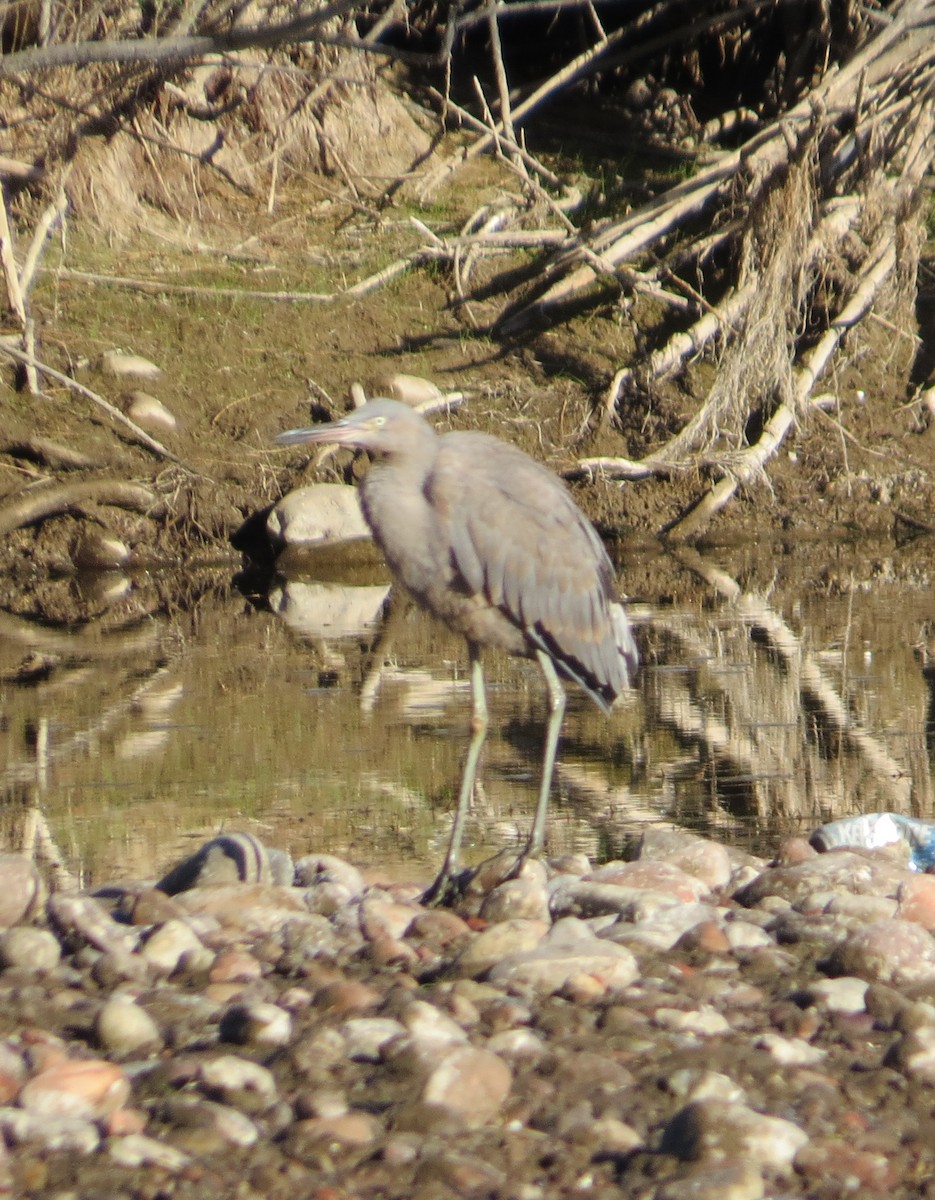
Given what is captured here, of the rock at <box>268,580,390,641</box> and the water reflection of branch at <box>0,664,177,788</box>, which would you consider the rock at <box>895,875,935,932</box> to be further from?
the rock at <box>268,580,390,641</box>

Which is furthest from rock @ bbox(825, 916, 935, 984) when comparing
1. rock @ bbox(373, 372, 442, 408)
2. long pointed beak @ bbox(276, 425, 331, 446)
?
rock @ bbox(373, 372, 442, 408)

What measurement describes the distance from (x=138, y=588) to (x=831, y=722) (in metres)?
4.92

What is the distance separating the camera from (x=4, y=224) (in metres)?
10.8

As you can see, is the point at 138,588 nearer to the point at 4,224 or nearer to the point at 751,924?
the point at 4,224

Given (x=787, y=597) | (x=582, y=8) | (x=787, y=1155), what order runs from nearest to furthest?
(x=787, y=1155), (x=787, y=597), (x=582, y=8)

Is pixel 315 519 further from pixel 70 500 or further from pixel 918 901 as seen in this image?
pixel 918 901

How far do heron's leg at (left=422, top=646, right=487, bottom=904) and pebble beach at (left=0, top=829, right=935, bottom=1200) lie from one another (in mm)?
65

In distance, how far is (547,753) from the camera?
4539 mm

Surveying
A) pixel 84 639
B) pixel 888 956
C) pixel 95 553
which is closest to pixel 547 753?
pixel 888 956

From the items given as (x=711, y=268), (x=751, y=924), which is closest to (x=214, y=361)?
(x=711, y=268)

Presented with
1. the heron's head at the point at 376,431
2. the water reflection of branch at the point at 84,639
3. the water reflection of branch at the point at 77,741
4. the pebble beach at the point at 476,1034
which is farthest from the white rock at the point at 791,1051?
the water reflection of branch at the point at 84,639

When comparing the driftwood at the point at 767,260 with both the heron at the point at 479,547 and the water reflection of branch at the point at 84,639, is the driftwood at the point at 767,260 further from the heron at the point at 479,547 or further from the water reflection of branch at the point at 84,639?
the heron at the point at 479,547

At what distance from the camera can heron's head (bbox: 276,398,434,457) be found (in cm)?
431

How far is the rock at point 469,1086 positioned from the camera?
111 inches
